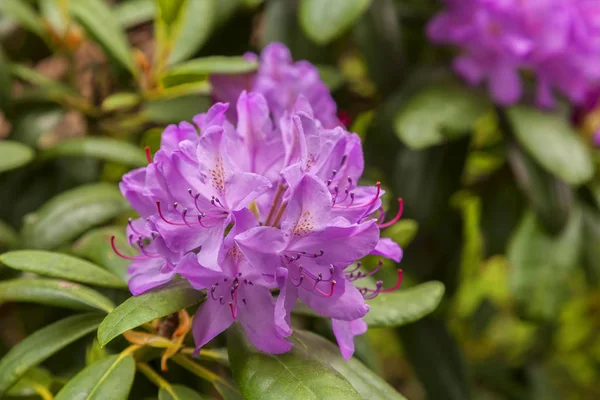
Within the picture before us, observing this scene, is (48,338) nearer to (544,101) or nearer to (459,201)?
(544,101)

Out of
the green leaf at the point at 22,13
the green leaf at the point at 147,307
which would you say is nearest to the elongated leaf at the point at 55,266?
the green leaf at the point at 147,307

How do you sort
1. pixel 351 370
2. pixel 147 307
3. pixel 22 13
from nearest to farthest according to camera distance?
pixel 147 307
pixel 351 370
pixel 22 13

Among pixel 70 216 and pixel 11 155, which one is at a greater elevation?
pixel 11 155

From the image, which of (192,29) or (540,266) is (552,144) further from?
(192,29)

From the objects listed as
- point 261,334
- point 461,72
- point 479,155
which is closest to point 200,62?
point 261,334

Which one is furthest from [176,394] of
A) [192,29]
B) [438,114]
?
[438,114]

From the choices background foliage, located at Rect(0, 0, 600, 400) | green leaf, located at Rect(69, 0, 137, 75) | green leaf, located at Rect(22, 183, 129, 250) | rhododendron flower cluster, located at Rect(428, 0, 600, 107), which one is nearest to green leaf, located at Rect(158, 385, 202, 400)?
background foliage, located at Rect(0, 0, 600, 400)

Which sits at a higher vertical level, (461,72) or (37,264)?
(37,264)
